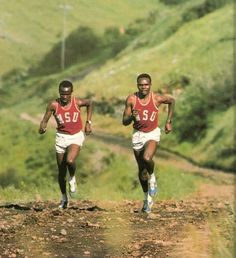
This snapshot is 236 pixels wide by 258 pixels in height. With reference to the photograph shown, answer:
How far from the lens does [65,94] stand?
41.1 feet

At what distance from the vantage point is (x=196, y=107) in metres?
48.2

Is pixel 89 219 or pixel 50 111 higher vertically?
pixel 50 111

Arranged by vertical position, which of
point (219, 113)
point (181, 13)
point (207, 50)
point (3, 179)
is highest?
point (181, 13)

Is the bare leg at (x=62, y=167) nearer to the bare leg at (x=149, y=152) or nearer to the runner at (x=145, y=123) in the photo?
the runner at (x=145, y=123)

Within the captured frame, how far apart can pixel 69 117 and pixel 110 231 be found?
260 cm

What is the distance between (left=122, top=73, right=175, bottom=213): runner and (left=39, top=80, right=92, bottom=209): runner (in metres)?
0.90

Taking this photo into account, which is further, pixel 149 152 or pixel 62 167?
pixel 62 167

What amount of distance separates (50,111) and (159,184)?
16.4 metres

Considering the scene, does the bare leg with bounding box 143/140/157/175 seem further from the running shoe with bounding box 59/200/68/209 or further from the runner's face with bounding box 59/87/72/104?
the running shoe with bounding box 59/200/68/209

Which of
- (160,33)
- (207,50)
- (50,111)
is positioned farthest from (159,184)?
(160,33)

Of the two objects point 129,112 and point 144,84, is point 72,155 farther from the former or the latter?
point 144,84

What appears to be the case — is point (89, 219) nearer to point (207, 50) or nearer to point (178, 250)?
point (178, 250)

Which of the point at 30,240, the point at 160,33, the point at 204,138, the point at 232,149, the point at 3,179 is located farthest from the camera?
the point at 160,33

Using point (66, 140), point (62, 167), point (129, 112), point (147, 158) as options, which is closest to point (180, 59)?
point (62, 167)
